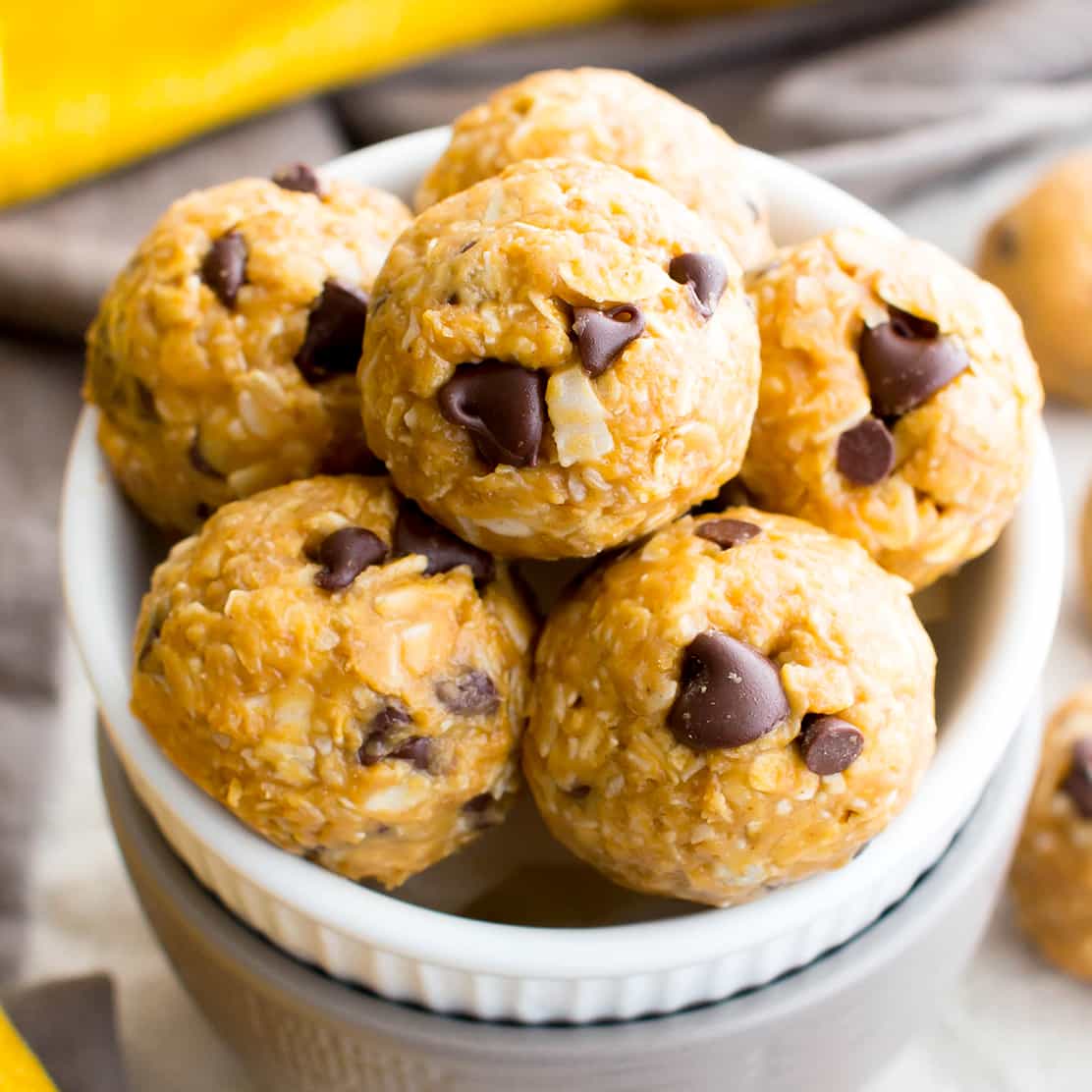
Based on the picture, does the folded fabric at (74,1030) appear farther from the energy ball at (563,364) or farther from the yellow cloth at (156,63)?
the yellow cloth at (156,63)

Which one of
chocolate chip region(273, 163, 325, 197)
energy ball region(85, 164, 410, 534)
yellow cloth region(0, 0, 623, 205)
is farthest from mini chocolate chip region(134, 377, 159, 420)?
yellow cloth region(0, 0, 623, 205)

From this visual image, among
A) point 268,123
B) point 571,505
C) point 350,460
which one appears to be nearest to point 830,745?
point 571,505

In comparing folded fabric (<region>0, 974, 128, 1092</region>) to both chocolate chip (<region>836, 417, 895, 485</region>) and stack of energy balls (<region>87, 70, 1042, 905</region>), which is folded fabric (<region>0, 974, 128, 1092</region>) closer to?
stack of energy balls (<region>87, 70, 1042, 905</region>)

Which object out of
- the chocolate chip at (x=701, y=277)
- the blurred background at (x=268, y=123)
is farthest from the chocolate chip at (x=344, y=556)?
the blurred background at (x=268, y=123)

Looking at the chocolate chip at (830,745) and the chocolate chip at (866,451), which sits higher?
the chocolate chip at (866,451)

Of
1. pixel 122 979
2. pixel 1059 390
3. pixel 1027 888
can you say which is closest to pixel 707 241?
pixel 1027 888

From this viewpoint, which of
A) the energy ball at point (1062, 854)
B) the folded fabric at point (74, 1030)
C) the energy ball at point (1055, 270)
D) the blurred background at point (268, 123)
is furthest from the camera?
the energy ball at point (1055, 270)

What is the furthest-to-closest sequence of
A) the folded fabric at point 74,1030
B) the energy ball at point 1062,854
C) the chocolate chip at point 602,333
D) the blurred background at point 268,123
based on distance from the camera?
the blurred background at point 268,123
the energy ball at point 1062,854
the folded fabric at point 74,1030
the chocolate chip at point 602,333
